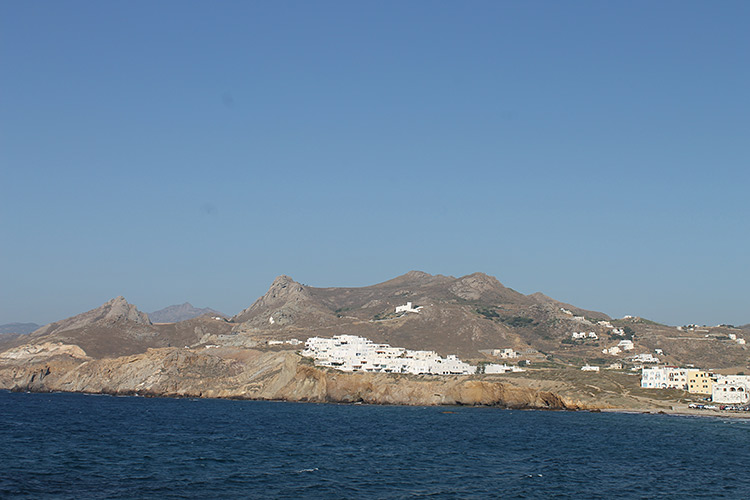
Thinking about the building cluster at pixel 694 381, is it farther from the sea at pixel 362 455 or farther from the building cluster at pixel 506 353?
the building cluster at pixel 506 353

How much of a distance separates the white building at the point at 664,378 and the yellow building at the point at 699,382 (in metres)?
1.07

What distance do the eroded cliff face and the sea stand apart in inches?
893

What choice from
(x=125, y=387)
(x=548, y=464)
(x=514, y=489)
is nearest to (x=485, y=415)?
(x=548, y=464)

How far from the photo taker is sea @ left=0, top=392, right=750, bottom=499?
159ft

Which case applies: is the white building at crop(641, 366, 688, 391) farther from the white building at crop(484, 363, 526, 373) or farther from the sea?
the sea

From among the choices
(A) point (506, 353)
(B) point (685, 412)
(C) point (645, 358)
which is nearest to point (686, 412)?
(B) point (685, 412)

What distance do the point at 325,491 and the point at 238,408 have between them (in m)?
75.2

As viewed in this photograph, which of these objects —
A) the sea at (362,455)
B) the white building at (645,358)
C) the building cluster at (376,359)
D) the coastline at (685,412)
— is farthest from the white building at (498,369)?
the white building at (645,358)

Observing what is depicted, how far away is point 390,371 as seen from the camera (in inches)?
6225

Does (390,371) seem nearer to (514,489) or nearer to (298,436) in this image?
(298,436)

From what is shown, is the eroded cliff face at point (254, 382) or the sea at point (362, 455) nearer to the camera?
the sea at point (362, 455)

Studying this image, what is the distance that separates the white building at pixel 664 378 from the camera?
5561 inches

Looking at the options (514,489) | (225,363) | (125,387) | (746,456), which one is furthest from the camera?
(225,363)

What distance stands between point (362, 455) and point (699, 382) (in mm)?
101683
